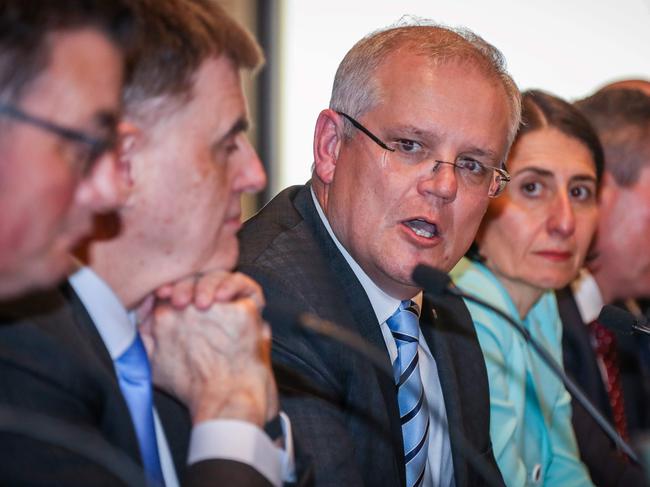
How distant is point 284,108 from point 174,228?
313 centimetres

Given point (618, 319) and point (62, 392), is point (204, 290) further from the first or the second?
point (618, 319)

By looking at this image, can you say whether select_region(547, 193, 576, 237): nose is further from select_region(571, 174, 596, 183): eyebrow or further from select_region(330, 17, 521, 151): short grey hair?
select_region(330, 17, 521, 151): short grey hair

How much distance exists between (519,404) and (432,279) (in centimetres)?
79

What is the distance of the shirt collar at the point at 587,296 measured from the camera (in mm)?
2736

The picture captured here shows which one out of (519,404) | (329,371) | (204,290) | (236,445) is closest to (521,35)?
(519,404)

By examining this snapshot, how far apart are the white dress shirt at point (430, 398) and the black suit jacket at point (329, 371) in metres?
0.03

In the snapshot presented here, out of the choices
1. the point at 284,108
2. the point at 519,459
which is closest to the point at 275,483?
the point at 519,459

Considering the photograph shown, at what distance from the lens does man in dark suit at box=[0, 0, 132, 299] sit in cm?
98

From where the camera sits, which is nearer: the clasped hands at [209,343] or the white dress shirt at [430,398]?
the clasped hands at [209,343]

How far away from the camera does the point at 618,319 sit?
5.48ft

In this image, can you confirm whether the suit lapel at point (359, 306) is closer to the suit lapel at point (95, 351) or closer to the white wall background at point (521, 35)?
the suit lapel at point (95, 351)

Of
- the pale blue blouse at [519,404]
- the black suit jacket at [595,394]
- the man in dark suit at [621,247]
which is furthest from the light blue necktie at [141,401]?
the man in dark suit at [621,247]

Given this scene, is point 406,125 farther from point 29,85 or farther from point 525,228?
point 29,85

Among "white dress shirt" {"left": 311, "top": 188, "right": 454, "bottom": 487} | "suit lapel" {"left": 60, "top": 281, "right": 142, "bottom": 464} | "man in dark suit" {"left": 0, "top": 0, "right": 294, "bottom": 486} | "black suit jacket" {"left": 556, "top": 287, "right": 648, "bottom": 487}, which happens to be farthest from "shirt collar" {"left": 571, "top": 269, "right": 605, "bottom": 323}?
"suit lapel" {"left": 60, "top": 281, "right": 142, "bottom": 464}
